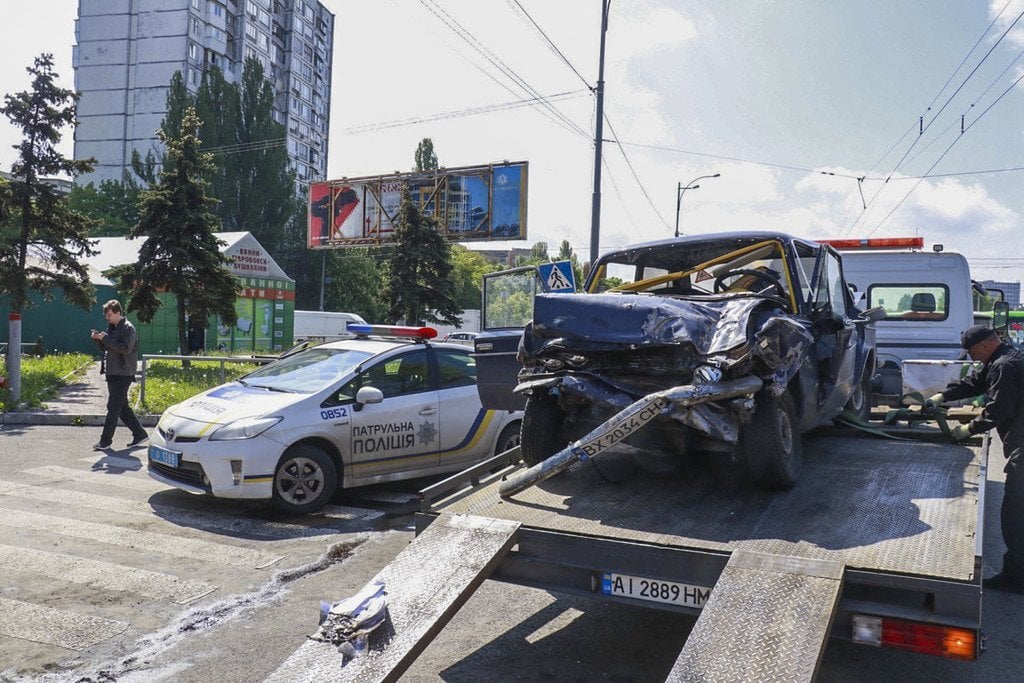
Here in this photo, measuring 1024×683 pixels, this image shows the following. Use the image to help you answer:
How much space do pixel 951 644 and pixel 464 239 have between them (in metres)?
32.8

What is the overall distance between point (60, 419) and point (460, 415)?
8.07 metres

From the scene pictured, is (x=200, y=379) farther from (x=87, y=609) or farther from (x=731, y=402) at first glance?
(x=731, y=402)

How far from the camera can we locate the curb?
41.0ft

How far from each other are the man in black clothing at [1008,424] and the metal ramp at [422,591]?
10.6 ft

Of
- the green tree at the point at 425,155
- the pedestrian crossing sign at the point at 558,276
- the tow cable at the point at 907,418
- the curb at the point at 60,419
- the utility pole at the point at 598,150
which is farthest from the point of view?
the green tree at the point at 425,155

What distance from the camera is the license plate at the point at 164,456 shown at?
6906 millimetres

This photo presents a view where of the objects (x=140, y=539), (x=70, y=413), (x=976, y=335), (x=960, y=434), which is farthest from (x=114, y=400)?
(x=976, y=335)

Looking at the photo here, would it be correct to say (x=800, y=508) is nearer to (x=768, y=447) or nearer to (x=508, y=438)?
(x=768, y=447)

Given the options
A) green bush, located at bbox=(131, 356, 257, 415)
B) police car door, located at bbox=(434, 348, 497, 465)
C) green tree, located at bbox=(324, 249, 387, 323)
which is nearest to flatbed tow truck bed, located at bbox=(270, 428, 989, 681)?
police car door, located at bbox=(434, 348, 497, 465)

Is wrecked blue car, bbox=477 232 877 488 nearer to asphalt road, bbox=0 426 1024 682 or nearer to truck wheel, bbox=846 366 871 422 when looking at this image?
asphalt road, bbox=0 426 1024 682

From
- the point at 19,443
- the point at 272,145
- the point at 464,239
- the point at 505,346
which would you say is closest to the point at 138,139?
the point at 272,145

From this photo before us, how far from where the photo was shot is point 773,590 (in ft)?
10.2

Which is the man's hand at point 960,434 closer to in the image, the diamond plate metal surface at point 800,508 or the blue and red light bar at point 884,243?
the diamond plate metal surface at point 800,508

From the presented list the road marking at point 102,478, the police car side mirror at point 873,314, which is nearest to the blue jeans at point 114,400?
the road marking at point 102,478
